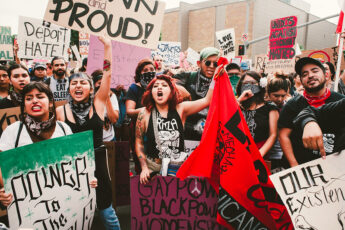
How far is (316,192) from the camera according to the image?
200 centimetres

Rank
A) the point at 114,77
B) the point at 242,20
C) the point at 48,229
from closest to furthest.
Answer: the point at 48,229, the point at 114,77, the point at 242,20

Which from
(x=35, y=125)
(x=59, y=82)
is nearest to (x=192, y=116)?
(x=35, y=125)

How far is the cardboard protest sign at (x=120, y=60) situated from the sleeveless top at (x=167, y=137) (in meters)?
1.44

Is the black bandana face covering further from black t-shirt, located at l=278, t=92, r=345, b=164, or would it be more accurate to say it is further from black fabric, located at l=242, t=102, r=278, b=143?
black t-shirt, located at l=278, t=92, r=345, b=164

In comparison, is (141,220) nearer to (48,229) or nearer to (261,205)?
(48,229)

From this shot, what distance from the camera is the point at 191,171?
2377 mm

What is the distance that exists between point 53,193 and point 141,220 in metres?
0.82

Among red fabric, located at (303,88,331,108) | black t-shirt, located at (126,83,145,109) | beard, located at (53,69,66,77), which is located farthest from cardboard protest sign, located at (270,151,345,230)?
beard, located at (53,69,66,77)

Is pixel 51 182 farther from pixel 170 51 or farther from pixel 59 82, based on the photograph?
pixel 170 51

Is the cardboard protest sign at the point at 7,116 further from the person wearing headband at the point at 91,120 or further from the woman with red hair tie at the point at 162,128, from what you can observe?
the woman with red hair tie at the point at 162,128

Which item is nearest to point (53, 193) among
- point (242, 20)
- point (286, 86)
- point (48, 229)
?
point (48, 229)

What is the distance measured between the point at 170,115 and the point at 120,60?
1.74 meters

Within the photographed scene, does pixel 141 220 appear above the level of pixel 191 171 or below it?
below

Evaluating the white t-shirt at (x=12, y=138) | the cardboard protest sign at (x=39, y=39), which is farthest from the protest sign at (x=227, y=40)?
the white t-shirt at (x=12, y=138)
